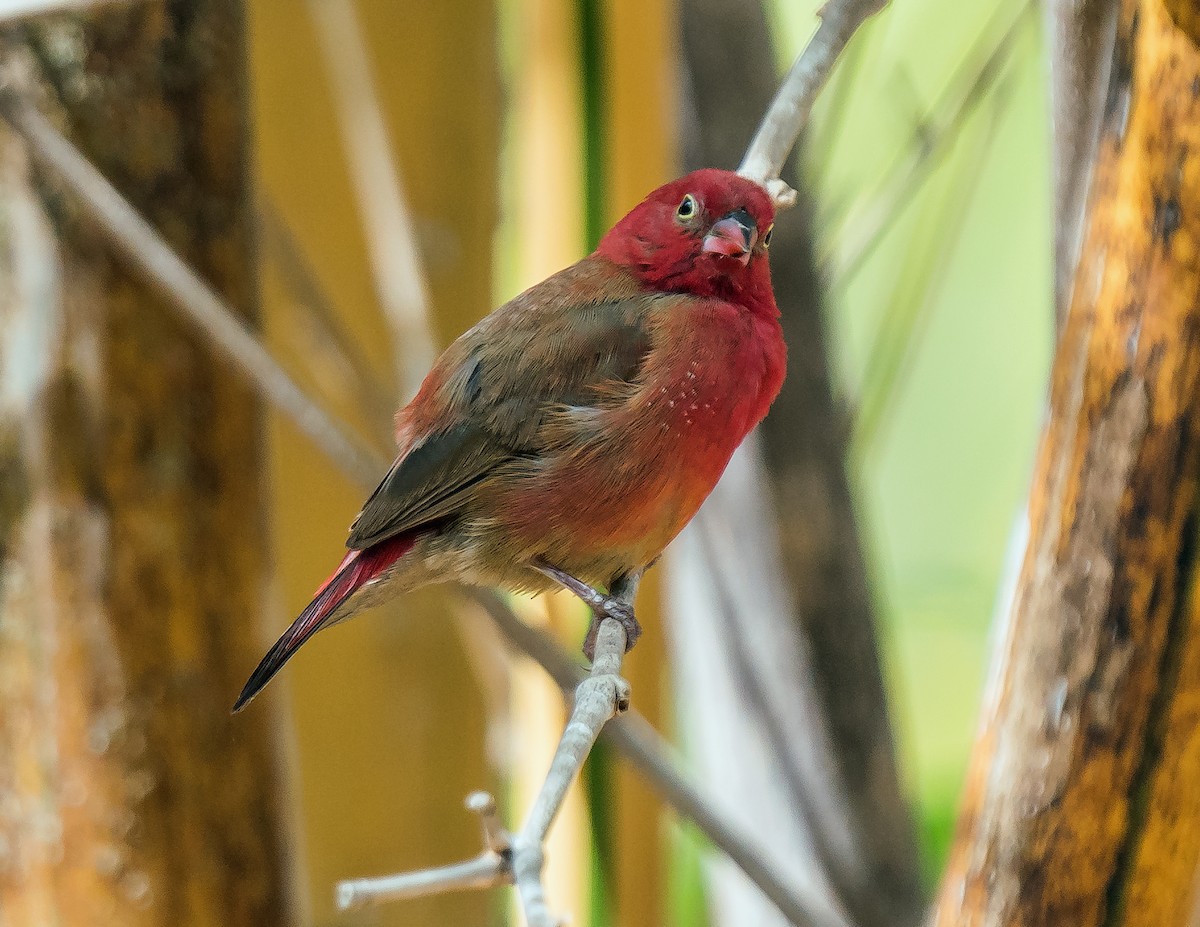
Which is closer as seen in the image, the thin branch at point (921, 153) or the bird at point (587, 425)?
the bird at point (587, 425)

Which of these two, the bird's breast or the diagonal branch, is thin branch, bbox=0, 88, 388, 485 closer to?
the diagonal branch

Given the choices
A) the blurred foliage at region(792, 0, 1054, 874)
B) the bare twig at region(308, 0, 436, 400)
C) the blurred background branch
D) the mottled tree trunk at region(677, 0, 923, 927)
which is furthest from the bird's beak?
the blurred foliage at region(792, 0, 1054, 874)

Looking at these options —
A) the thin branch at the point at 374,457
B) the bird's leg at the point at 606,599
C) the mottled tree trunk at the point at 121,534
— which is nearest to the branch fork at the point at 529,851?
the thin branch at the point at 374,457

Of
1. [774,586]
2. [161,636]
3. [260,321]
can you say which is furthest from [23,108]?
[774,586]

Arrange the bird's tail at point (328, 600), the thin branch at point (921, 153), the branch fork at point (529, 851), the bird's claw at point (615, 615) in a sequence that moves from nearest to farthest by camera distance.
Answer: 1. the branch fork at point (529, 851)
2. the bird's tail at point (328, 600)
3. the bird's claw at point (615, 615)
4. the thin branch at point (921, 153)

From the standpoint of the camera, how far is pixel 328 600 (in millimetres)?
1605

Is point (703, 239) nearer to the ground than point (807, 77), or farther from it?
nearer to the ground

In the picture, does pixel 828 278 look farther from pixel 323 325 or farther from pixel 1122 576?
pixel 1122 576

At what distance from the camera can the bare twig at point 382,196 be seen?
2328mm

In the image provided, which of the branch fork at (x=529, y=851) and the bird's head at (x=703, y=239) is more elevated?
the bird's head at (x=703, y=239)

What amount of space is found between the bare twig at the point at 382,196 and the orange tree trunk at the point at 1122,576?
1.25m

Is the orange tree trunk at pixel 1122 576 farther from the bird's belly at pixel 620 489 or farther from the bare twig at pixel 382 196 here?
the bare twig at pixel 382 196

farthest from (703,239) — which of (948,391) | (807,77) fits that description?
(948,391)

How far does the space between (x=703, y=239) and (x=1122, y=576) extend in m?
0.69
